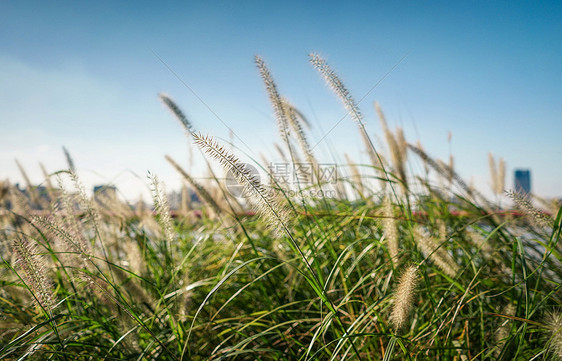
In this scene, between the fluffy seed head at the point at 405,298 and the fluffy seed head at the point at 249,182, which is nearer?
the fluffy seed head at the point at 249,182

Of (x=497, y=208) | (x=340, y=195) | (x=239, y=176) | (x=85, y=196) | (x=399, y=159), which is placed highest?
(x=85, y=196)

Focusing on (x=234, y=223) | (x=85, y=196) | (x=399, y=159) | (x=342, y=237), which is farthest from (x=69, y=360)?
(x=399, y=159)

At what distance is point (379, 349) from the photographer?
1.78 m

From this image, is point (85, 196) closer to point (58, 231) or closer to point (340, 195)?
point (58, 231)

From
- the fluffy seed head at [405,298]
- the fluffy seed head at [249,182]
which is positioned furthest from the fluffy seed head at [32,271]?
the fluffy seed head at [405,298]

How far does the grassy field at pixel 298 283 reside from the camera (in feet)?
4.07

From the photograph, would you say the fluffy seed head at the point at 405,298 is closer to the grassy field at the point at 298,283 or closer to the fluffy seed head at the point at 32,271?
the grassy field at the point at 298,283

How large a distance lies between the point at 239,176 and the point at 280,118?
83 cm

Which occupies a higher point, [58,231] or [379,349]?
[58,231]

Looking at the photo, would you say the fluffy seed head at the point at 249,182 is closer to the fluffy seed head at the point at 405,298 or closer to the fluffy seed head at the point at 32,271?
the fluffy seed head at the point at 405,298

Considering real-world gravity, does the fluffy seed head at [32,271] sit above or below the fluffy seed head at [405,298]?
above

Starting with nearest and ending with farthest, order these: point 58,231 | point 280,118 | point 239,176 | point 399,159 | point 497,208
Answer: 1. point 239,176
2. point 58,231
3. point 280,118
4. point 399,159
5. point 497,208

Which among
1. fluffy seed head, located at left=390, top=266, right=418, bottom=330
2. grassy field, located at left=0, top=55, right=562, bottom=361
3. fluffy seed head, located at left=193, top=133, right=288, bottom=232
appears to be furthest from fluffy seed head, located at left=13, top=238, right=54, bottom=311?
fluffy seed head, located at left=390, top=266, right=418, bottom=330

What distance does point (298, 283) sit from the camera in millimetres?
2211
